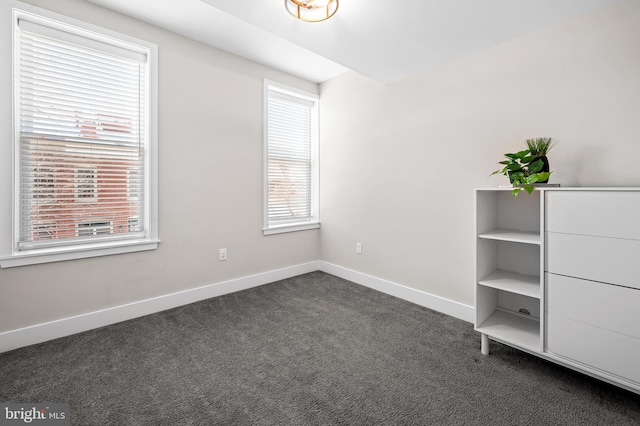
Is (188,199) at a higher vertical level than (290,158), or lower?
lower

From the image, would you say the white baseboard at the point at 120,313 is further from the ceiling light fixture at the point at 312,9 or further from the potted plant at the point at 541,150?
the potted plant at the point at 541,150

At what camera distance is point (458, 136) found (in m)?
2.55

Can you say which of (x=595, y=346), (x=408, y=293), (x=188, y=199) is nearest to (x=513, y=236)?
(x=595, y=346)

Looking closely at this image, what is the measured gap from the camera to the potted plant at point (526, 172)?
1.77 m

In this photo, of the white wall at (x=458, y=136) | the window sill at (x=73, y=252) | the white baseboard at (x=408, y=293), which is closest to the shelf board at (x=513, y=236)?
the white wall at (x=458, y=136)

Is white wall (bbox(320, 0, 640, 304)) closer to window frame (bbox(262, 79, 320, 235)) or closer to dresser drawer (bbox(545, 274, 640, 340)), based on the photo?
window frame (bbox(262, 79, 320, 235))

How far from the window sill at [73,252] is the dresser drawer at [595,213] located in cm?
305

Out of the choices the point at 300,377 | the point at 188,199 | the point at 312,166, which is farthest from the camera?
the point at 312,166

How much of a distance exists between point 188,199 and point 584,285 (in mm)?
3085

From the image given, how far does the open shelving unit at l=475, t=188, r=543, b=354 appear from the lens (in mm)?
1957

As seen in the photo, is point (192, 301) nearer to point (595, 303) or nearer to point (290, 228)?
point (290, 228)

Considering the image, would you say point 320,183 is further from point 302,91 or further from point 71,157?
point 71,157

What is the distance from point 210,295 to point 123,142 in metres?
1.66

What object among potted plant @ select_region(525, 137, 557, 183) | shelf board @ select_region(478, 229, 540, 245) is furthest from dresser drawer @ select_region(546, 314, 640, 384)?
potted plant @ select_region(525, 137, 557, 183)
